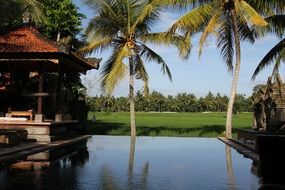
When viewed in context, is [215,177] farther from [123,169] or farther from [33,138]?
[33,138]

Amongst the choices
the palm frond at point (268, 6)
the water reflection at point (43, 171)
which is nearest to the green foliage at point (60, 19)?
the palm frond at point (268, 6)

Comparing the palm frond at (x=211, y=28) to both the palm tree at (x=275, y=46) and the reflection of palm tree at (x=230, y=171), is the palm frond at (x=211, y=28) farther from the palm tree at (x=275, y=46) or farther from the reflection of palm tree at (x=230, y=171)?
the reflection of palm tree at (x=230, y=171)

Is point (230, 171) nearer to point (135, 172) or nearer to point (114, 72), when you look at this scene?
point (135, 172)

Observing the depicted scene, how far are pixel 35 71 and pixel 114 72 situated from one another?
13.9ft

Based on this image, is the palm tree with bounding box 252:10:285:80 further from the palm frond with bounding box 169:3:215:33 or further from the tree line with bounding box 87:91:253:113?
the tree line with bounding box 87:91:253:113

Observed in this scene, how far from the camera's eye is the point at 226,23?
909 inches

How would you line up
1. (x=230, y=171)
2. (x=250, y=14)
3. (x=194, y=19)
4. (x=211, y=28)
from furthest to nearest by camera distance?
(x=211, y=28) → (x=194, y=19) → (x=250, y=14) → (x=230, y=171)

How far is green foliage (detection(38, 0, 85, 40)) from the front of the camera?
2742 centimetres

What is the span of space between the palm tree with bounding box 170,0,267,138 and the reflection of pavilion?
5148 millimetres

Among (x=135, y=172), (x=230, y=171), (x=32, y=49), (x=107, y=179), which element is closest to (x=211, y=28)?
(x=32, y=49)

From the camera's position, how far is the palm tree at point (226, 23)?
834 inches

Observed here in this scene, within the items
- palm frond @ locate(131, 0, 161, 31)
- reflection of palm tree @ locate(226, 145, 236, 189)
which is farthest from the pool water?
palm frond @ locate(131, 0, 161, 31)

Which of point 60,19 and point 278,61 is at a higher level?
point 60,19

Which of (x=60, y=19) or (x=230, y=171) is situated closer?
(x=230, y=171)
